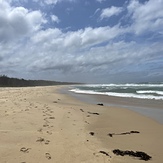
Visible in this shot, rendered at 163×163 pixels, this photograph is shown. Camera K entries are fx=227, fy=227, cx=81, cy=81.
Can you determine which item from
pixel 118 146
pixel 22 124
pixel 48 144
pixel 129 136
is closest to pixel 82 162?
pixel 48 144

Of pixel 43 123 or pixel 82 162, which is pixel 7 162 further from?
pixel 43 123

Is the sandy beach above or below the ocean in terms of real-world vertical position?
below

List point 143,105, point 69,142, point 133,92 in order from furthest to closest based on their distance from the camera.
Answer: point 133,92 → point 143,105 → point 69,142

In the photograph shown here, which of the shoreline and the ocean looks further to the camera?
the ocean

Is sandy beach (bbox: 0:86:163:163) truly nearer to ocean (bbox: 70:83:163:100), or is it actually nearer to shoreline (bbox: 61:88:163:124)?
shoreline (bbox: 61:88:163:124)

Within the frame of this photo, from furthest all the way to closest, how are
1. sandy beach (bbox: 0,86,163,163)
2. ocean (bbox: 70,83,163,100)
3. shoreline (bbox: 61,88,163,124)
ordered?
ocean (bbox: 70,83,163,100), shoreline (bbox: 61,88,163,124), sandy beach (bbox: 0,86,163,163)

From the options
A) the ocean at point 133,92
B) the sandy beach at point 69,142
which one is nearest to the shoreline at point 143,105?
the sandy beach at point 69,142

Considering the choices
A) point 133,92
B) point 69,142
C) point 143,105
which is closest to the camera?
point 69,142

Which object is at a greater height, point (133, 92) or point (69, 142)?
point (133, 92)

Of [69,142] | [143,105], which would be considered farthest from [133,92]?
[69,142]

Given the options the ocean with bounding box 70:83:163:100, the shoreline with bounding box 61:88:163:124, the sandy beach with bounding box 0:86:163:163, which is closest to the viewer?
the sandy beach with bounding box 0:86:163:163

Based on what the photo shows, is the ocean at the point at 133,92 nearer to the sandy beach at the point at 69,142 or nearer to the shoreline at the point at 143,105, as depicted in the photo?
the shoreline at the point at 143,105

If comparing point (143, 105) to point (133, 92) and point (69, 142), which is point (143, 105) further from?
point (133, 92)

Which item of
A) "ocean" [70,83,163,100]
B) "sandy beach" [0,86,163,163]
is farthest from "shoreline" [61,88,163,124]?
"ocean" [70,83,163,100]
